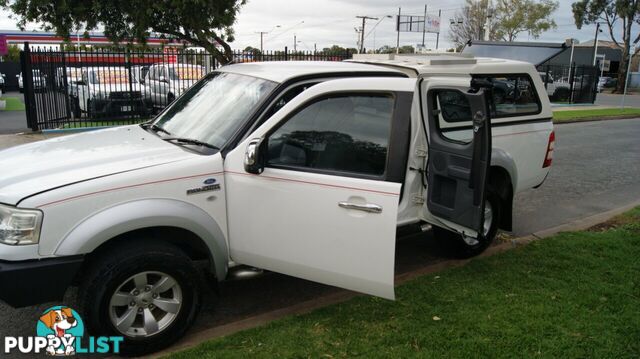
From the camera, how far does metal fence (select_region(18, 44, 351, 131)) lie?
1420 centimetres

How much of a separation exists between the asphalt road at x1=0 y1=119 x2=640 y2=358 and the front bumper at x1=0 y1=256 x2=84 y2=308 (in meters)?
0.88

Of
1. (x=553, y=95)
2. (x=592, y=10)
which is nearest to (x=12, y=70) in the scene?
(x=553, y=95)

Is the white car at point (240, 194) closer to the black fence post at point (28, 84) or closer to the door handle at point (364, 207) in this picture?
the door handle at point (364, 207)

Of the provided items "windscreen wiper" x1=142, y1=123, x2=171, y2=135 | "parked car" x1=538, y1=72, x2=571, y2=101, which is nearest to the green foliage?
"parked car" x1=538, y1=72, x2=571, y2=101

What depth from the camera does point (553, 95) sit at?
99.1 ft

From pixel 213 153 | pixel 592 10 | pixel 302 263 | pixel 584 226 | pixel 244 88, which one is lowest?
pixel 584 226

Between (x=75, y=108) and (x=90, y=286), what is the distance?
14013mm

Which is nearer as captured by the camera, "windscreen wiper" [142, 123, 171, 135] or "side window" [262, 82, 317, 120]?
"side window" [262, 82, 317, 120]

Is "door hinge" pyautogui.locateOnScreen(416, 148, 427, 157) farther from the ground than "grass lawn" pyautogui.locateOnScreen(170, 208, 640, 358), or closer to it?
farther from the ground

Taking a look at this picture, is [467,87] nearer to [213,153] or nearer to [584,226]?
[213,153]

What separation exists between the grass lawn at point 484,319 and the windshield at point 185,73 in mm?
13527

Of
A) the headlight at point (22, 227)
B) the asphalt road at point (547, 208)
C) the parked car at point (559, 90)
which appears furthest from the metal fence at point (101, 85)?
the parked car at point (559, 90)

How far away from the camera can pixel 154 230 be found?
11.6ft

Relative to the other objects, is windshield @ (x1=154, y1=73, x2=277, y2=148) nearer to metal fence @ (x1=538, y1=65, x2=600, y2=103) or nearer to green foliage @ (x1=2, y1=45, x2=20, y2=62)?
metal fence @ (x1=538, y1=65, x2=600, y2=103)
